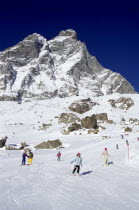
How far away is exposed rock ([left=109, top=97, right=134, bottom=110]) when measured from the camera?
7462 cm

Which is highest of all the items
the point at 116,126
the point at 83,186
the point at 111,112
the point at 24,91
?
the point at 24,91

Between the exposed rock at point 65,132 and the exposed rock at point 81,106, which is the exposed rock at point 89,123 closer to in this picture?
the exposed rock at point 65,132

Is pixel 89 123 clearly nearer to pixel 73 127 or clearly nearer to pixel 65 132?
pixel 73 127

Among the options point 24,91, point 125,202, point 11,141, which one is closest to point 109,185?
point 125,202

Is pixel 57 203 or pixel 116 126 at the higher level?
pixel 116 126

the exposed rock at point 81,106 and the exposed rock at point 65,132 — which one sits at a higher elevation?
the exposed rock at point 81,106

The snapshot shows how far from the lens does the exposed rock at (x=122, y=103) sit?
7462 centimetres

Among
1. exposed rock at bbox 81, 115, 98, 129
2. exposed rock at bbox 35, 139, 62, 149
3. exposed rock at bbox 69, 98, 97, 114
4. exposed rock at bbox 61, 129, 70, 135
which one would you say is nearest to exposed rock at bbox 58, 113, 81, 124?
exposed rock at bbox 81, 115, 98, 129

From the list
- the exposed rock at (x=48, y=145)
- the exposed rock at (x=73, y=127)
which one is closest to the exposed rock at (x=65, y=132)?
the exposed rock at (x=73, y=127)

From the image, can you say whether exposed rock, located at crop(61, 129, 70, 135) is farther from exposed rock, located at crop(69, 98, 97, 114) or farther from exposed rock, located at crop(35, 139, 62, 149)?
exposed rock, located at crop(69, 98, 97, 114)

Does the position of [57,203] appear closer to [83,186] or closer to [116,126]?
[83,186]

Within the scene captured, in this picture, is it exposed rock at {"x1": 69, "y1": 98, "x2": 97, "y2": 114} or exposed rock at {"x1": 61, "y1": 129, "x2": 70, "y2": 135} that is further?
exposed rock at {"x1": 69, "y1": 98, "x2": 97, "y2": 114}

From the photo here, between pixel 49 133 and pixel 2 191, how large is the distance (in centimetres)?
3624

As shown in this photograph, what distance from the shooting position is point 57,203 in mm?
8531
